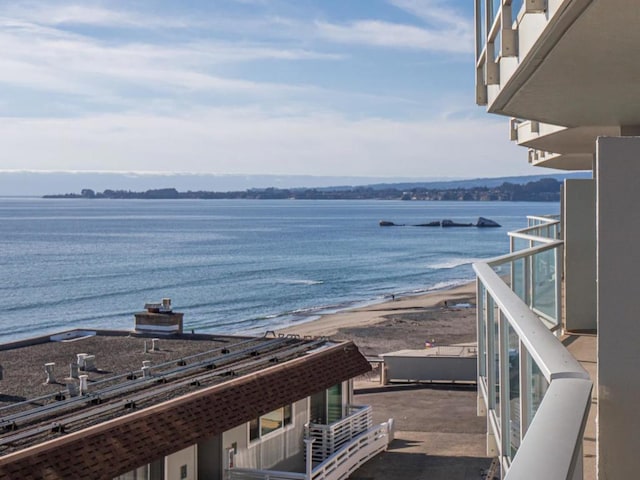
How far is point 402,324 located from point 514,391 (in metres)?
55.7

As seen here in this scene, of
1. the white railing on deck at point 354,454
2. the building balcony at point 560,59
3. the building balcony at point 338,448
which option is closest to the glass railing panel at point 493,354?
the building balcony at point 560,59

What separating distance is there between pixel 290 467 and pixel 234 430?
2.69 m

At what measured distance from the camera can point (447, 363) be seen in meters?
32.7

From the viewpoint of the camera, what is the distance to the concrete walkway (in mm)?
21734

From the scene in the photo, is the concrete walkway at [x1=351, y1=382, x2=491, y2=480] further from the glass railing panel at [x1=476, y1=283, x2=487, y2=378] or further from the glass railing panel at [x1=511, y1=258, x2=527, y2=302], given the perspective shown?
the glass railing panel at [x1=476, y1=283, x2=487, y2=378]

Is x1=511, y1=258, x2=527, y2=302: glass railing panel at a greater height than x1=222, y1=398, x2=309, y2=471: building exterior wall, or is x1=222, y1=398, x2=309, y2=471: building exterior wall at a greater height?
x1=511, y1=258, x2=527, y2=302: glass railing panel

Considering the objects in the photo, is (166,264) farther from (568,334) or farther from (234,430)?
(568,334)

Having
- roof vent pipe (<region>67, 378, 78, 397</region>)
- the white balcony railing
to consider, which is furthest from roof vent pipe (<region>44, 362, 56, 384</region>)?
the white balcony railing

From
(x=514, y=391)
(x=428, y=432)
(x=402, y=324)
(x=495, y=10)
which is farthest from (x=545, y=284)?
(x=402, y=324)

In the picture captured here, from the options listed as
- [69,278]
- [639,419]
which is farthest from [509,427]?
[69,278]

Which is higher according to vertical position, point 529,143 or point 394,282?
point 529,143

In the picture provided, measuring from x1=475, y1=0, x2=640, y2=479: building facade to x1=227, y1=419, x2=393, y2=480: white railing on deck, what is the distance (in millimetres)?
9786

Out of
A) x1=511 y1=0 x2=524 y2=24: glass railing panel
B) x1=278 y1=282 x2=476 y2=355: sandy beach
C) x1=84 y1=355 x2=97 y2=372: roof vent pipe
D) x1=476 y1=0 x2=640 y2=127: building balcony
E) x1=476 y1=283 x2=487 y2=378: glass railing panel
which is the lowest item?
x1=278 y1=282 x2=476 y2=355: sandy beach

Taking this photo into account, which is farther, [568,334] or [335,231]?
[335,231]
